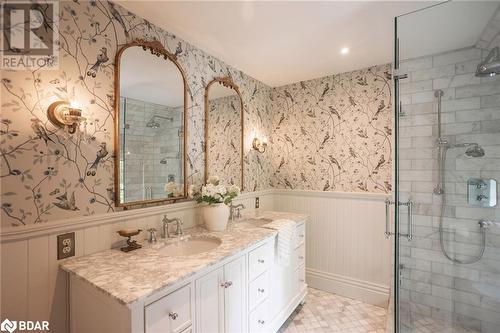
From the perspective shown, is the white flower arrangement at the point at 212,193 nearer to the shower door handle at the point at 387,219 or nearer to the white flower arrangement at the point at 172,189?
the white flower arrangement at the point at 172,189

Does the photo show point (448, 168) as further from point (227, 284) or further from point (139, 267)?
point (139, 267)

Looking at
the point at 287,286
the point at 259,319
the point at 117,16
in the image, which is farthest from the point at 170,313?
the point at 117,16

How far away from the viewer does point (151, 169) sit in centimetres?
167

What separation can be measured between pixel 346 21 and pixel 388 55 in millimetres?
804

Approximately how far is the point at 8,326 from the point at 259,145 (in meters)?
2.39

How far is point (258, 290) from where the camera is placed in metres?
1.67

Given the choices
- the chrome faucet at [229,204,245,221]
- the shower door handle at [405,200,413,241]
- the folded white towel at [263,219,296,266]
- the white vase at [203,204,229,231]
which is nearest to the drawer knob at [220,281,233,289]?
the white vase at [203,204,229,231]

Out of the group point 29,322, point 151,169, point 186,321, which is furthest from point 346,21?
point 29,322

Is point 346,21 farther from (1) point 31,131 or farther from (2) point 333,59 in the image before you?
(1) point 31,131

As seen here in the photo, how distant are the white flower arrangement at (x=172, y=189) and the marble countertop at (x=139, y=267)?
Result: 360 millimetres

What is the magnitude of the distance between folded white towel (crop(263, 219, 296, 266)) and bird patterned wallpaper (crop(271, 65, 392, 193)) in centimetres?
91

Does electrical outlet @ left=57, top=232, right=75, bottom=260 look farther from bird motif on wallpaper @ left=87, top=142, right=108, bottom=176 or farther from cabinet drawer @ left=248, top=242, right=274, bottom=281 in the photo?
cabinet drawer @ left=248, top=242, right=274, bottom=281

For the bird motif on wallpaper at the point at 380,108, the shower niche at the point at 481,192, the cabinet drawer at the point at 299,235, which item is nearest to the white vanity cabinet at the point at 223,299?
the cabinet drawer at the point at 299,235

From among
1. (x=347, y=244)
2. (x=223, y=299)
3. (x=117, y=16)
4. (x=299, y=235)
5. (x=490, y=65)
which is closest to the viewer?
(x=223, y=299)
